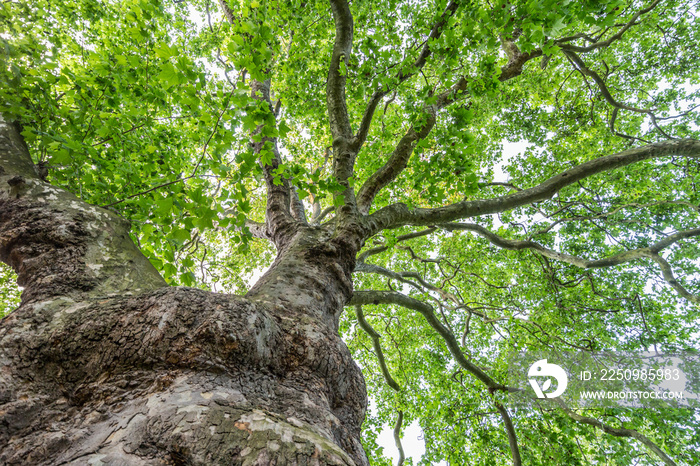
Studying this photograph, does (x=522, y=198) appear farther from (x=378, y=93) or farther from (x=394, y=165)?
(x=378, y=93)

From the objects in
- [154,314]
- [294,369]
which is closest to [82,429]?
[154,314]

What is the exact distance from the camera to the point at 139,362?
1.35 metres

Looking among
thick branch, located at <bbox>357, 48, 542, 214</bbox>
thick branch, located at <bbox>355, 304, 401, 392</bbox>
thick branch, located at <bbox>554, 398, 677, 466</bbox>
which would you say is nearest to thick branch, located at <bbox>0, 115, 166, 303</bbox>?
thick branch, located at <bbox>357, 48, 542, 214</bbox>

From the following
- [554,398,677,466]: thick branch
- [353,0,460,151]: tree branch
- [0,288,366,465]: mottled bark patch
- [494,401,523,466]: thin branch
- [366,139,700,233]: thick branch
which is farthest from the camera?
[494,401,523,466]: thin branch

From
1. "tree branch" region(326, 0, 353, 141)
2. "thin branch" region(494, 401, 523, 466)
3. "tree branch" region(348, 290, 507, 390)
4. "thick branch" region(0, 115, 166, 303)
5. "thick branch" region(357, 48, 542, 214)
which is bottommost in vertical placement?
"thin branch" region(494, 401, 523, 466)

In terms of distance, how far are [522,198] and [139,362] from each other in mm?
4634

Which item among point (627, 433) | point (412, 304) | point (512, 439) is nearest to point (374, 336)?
point (412, 304)

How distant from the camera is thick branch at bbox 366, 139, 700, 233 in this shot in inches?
153

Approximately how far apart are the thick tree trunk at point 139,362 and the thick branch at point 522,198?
1.96 metres

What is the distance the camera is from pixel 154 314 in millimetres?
1471

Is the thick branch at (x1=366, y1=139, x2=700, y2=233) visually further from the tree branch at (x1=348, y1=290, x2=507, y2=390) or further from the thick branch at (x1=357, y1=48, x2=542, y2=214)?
the tree branch at (x1=348, y1=290, x2=507, y2=390)

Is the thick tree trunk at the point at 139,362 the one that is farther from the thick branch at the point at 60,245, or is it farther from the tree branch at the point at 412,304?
the tree branch at the point at 412,304

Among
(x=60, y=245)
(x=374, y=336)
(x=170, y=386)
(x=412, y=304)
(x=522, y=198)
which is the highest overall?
(x=522, y=198)

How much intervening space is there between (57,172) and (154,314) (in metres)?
2.36
